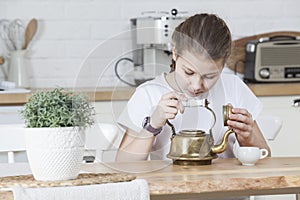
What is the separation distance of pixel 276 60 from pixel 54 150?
7.79 ft

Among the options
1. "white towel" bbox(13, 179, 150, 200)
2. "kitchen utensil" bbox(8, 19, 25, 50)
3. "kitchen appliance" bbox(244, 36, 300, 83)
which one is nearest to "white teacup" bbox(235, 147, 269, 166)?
"white towel" bbox(13, 179, 150, 200)

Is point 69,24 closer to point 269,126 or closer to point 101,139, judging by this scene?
point 269,126

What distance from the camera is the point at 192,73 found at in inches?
69.8

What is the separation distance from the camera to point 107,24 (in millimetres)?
3822

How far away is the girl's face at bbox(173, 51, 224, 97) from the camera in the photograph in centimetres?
176

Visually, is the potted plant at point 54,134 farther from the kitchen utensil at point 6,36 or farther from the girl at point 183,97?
the kitchen utensil at point 6,36

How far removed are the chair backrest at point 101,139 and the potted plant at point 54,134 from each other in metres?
0.06

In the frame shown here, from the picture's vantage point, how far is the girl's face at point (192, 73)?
1758 mm

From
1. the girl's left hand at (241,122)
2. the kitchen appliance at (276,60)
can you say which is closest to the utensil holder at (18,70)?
the kitchen appliance at (276,60)

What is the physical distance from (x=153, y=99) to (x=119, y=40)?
0.27 m

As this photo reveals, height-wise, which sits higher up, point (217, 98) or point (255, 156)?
point (217, 98)

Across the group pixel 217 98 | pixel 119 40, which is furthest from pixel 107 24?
pixel 119 40

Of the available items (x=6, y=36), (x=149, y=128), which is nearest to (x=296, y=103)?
(x=6, y=36)

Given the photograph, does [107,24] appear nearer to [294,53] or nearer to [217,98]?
[294,53]
